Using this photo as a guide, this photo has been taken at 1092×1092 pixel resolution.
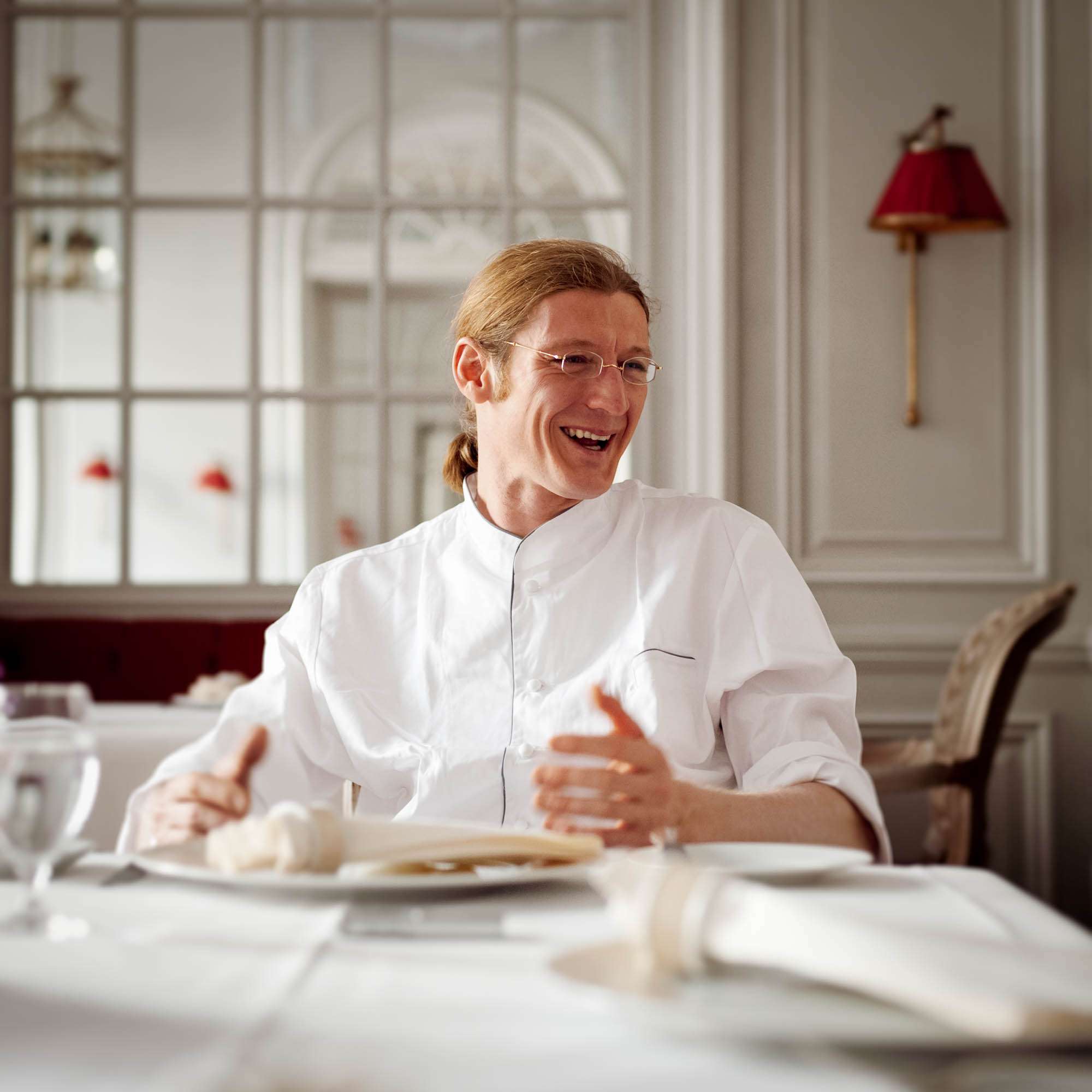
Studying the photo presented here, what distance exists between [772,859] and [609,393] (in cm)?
82

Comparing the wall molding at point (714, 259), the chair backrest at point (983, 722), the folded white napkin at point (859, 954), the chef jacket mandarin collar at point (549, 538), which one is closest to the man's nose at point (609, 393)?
the chef jacket mandarin collar at point (549, 538)

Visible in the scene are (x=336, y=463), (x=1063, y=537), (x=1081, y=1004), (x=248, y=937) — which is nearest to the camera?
(x=1081, y=1004)

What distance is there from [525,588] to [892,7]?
236 cm

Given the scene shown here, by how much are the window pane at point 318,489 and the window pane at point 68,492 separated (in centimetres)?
41

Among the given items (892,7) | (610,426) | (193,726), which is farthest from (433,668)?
(892,7)

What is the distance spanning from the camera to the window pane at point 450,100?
3.49 m

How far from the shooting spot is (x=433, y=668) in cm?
148

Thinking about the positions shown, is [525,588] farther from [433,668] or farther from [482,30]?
[482,30]

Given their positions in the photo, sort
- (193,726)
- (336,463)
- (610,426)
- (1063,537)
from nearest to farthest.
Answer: (610,426) < (193,726) < (1063,537) < (336,463)

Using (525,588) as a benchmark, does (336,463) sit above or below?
above

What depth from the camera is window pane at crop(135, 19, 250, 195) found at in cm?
349

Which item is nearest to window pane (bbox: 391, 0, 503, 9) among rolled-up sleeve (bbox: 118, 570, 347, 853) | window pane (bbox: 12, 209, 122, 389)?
window pane (bbox: 12, 209, 122, 389)

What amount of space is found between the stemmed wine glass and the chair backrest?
213 centimetres

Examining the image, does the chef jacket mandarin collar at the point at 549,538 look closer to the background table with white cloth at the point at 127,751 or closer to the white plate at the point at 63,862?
the white plate at the point at 63,862
